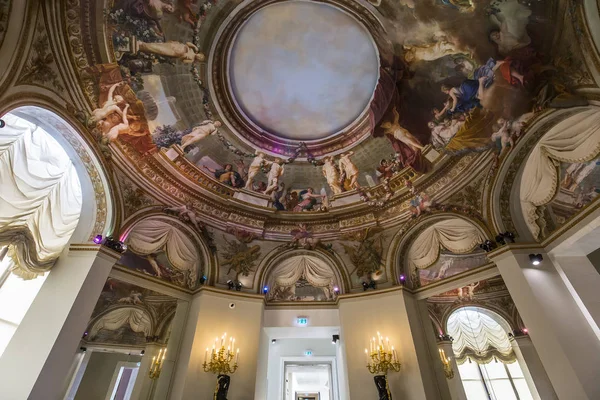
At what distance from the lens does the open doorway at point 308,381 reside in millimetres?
12016

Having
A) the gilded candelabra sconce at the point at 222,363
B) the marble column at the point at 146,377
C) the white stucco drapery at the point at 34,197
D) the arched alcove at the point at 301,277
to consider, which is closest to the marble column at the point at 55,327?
the white stucco drapery at the point at 34,197

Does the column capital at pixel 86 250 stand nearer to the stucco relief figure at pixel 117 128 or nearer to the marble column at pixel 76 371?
the stucco relief figure at pixel 117 128

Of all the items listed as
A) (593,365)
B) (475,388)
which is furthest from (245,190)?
(475,388)

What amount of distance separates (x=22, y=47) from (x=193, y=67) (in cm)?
392

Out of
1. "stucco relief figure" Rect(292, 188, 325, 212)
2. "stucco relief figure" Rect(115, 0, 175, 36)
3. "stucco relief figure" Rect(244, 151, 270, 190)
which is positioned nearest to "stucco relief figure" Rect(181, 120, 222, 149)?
"stucco relief figure" Rect(244, 151, 270, 190)

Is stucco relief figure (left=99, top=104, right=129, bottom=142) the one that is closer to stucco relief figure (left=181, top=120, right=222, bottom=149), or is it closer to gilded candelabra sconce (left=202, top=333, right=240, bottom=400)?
stucco relief figure (left=181, top=120, right=222, bottom=149)

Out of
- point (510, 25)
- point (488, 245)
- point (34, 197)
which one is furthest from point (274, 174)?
point (510, 25)

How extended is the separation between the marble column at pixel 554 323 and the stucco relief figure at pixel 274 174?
25.2ft

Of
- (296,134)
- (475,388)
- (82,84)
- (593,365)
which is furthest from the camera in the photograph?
(475,388)

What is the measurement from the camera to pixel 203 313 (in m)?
9.19

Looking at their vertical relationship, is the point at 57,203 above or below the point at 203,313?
above

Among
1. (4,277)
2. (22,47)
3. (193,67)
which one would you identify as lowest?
(4,277)

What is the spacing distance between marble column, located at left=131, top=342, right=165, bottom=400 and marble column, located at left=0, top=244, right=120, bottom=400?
4998 millimetres

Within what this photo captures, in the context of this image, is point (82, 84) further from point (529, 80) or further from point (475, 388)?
point (475, 388)
